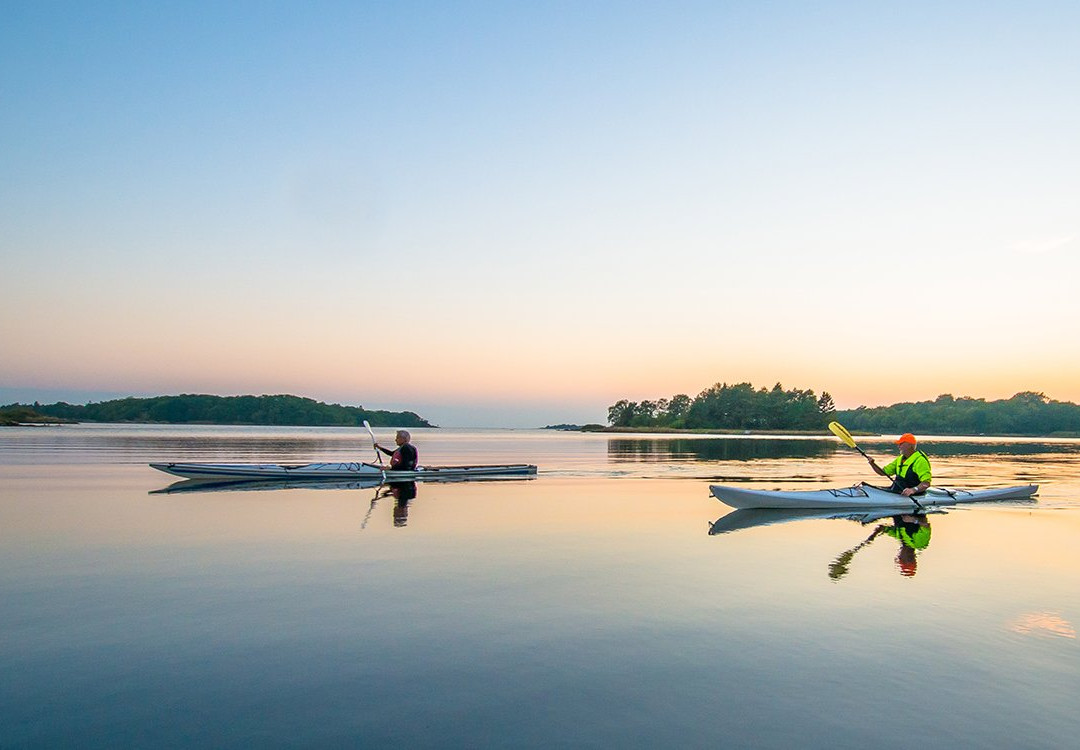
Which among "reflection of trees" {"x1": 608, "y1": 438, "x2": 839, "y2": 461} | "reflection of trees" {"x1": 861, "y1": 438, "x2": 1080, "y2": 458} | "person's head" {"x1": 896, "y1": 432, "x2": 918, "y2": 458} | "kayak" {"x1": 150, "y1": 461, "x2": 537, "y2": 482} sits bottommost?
"reflection of trees" {"x1": 861, "y1": 438, "x2": 1080, "y2": 458}

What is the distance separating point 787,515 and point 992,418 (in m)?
178

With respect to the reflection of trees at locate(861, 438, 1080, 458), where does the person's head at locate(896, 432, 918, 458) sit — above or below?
above

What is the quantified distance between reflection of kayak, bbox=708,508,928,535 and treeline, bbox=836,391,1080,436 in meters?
168

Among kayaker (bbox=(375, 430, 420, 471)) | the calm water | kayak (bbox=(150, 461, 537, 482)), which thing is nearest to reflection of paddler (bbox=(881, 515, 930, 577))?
the calm water

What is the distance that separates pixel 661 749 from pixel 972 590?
7831mm

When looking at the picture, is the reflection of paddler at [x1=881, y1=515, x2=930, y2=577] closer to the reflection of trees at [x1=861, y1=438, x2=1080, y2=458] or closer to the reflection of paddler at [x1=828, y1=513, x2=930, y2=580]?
the reflection of paddler at [x1=828, y1=513, x2=930, y2=580]

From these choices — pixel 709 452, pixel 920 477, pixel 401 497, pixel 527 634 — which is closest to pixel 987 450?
pixel 709 452

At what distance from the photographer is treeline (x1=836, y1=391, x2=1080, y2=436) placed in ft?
545

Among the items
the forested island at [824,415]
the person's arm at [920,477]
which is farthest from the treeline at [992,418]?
the person's arm at [920,477]

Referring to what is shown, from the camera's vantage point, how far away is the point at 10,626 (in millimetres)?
8219

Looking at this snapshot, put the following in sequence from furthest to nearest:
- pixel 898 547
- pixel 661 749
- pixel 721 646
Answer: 1. pixel 898 547
2. pixel 721 646
3. pixel 661 749

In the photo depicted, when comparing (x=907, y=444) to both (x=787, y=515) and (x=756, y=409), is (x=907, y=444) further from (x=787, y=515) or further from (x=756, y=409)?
(x=756, y=409)

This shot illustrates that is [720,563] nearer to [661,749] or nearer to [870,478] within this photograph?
[661,749]

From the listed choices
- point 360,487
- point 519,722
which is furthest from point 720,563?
point 360,487
